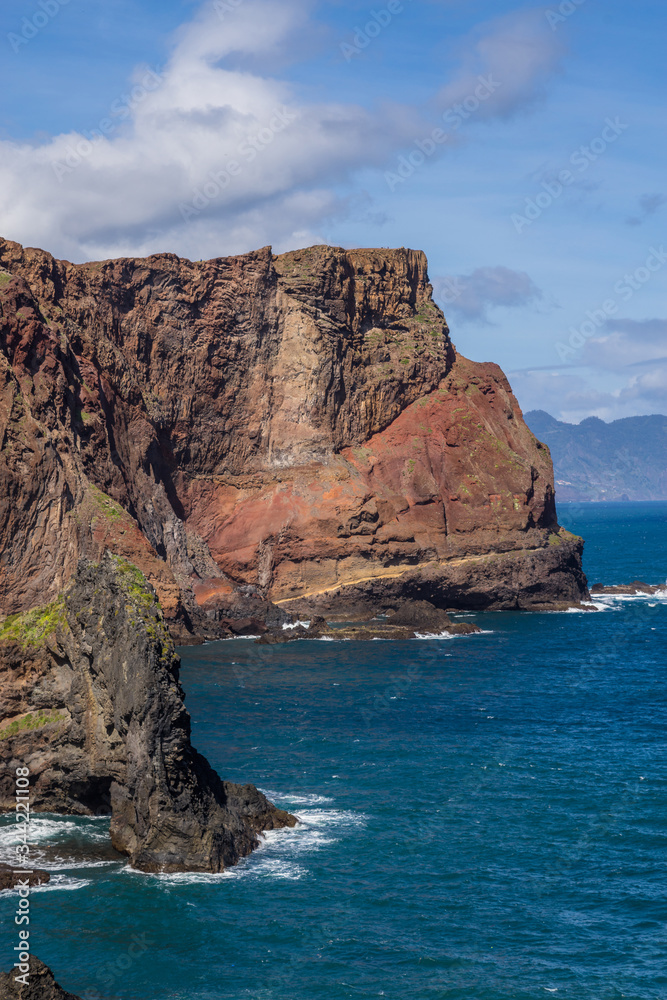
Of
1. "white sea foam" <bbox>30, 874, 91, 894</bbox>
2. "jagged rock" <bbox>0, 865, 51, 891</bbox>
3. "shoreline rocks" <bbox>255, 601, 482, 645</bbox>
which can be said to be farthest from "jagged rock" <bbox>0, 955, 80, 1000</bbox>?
"shoreline rocks" <bbox>255, 601, 482, 645</bbox>

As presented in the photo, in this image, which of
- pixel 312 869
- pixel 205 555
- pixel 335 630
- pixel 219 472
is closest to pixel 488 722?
pixel 312 869

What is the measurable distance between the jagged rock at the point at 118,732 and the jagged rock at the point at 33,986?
12.0 metres

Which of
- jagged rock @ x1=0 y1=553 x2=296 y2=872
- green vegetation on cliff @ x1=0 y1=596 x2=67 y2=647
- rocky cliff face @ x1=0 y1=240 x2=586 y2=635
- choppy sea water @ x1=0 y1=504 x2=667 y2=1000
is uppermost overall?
rocky cliff face @ x1=0 y1=240 x2=586 y2=635

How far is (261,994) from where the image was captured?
30625 mm

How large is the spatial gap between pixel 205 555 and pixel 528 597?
1337 inches

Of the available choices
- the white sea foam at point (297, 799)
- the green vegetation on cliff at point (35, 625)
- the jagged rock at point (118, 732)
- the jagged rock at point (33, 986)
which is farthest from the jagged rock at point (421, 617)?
the jagged rock at point (33, 986)

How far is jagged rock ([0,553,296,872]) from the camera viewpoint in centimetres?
3934

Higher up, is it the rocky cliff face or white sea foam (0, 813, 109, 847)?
the rocky cliff face

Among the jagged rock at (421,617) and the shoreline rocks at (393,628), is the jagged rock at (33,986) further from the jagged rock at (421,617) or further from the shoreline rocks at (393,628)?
the jagged rock at (421,617)

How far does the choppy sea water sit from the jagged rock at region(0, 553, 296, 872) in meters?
1.25

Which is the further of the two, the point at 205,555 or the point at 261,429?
the point at 261,429

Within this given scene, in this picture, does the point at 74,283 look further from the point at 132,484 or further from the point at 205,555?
the point at 205,555

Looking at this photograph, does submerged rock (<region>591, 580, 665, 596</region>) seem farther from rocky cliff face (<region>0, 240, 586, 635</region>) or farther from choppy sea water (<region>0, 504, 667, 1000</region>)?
choppy sea water (<region>0, 504, 667, 1000</region>)

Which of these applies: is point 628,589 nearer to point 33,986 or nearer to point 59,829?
point 59,829
